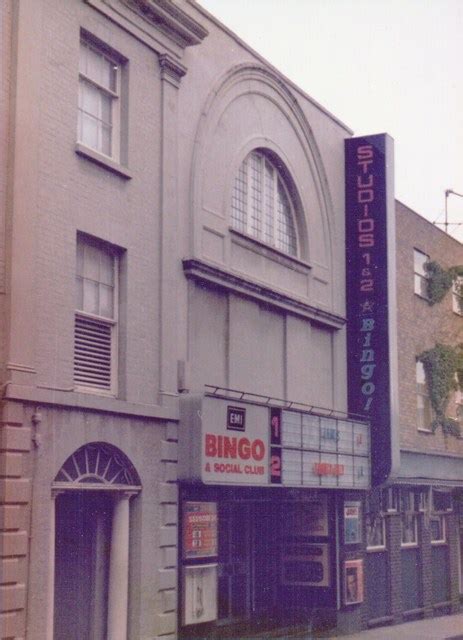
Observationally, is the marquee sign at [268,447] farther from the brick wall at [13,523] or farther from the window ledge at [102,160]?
the brick wall at [13,523]

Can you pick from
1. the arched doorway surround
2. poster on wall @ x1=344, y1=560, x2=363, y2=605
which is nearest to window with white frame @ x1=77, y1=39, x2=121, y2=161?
the arched doorway surround

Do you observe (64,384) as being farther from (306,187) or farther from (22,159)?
(306,187)

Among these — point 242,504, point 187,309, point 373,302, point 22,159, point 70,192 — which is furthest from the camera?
point 373,302

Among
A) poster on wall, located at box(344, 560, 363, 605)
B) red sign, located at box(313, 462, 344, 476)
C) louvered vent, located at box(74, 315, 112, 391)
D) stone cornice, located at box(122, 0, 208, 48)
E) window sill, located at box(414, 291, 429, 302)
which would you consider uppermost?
stone cornice, located at box(122, 0, 208, 48)

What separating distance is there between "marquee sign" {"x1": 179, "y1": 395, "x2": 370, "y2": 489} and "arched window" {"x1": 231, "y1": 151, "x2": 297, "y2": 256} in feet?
12.3

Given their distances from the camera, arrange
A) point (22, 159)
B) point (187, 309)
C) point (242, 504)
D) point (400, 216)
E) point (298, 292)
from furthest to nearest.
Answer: point (400, 216) < point (298, 292) < point (242, 504) < point (187, 309) < point (22, 159)

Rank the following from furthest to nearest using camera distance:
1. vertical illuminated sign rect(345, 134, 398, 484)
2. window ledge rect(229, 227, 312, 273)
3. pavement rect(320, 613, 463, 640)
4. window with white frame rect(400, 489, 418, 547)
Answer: window with white frame rect(400, 489, 418, 547) < vertical illuminated sign rect(345, 134, 398, 484) < pavement rect(320, 613, 463, 640) < window ledge rect(229, 227, 312, 273)

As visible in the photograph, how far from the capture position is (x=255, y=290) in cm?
2072

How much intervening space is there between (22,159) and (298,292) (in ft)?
31.2

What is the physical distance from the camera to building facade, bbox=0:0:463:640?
571 inches

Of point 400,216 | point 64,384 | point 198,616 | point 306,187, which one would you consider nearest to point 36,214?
point 64,384

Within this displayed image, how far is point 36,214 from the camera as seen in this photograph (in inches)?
579

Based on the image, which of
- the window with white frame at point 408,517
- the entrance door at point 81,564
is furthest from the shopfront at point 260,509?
the window with white frame at point 408,517

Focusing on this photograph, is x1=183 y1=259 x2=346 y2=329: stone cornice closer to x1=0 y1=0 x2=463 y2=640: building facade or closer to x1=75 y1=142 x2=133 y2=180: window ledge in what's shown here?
x1=0 y1=0 x2=463 y2=640: building facade
